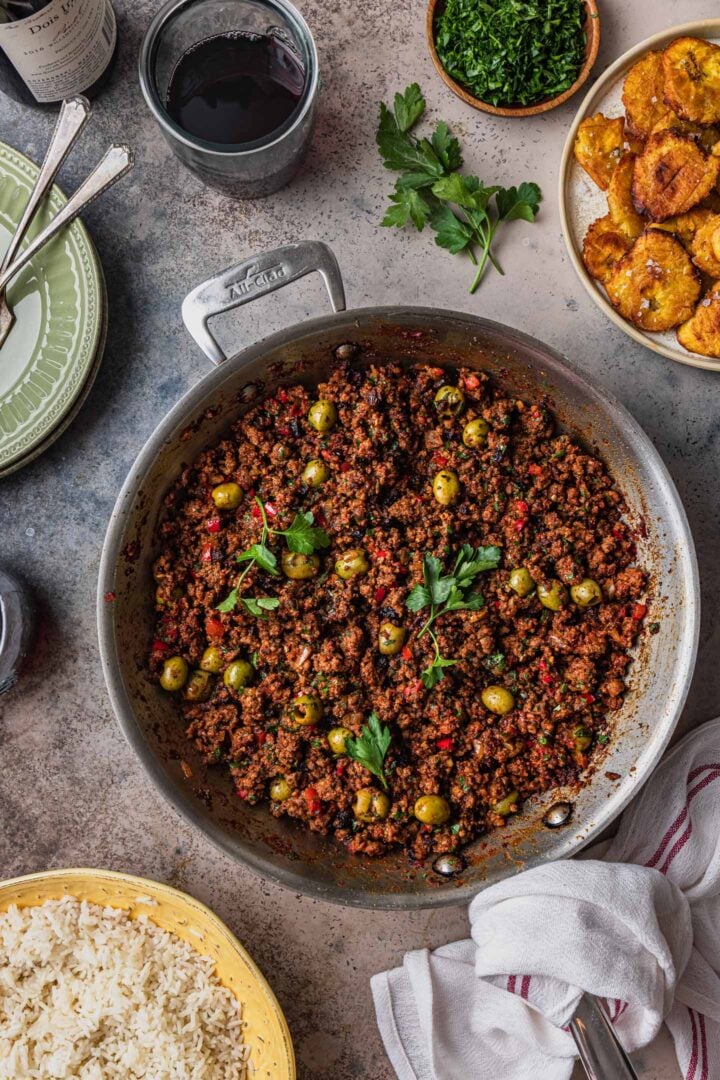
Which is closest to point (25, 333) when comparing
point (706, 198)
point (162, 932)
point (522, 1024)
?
point (162, 932)

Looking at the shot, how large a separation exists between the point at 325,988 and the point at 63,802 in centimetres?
110

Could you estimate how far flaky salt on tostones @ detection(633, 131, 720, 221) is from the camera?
2.85m

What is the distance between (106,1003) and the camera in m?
2.91

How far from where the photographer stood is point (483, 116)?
3139 millimetres

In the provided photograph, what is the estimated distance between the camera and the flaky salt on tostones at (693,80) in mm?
2881

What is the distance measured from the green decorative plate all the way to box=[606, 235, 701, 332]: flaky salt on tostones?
5.57 feet

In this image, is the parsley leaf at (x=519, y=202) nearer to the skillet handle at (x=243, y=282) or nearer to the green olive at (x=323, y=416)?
the skillet handle at (x=243, y=282)

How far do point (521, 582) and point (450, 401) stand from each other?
612 millimetres

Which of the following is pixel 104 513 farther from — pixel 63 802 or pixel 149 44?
pixel 149 44

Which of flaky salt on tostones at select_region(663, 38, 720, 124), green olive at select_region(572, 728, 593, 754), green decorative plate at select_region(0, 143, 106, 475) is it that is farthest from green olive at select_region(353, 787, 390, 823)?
flaky salt on tostones at select_region(663, 38, 720, 124)

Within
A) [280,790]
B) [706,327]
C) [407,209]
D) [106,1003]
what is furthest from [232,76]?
[106,1003]

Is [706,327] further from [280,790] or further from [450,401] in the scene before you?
[280,790]

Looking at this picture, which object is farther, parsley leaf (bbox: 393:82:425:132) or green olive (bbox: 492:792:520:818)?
parsley leaf (bbox: 393:82:425:132)

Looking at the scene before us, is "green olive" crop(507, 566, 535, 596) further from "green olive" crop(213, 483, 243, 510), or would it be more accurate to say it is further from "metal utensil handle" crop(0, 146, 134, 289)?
"metal utensil handle" crop(0, 146, 134, 289)
